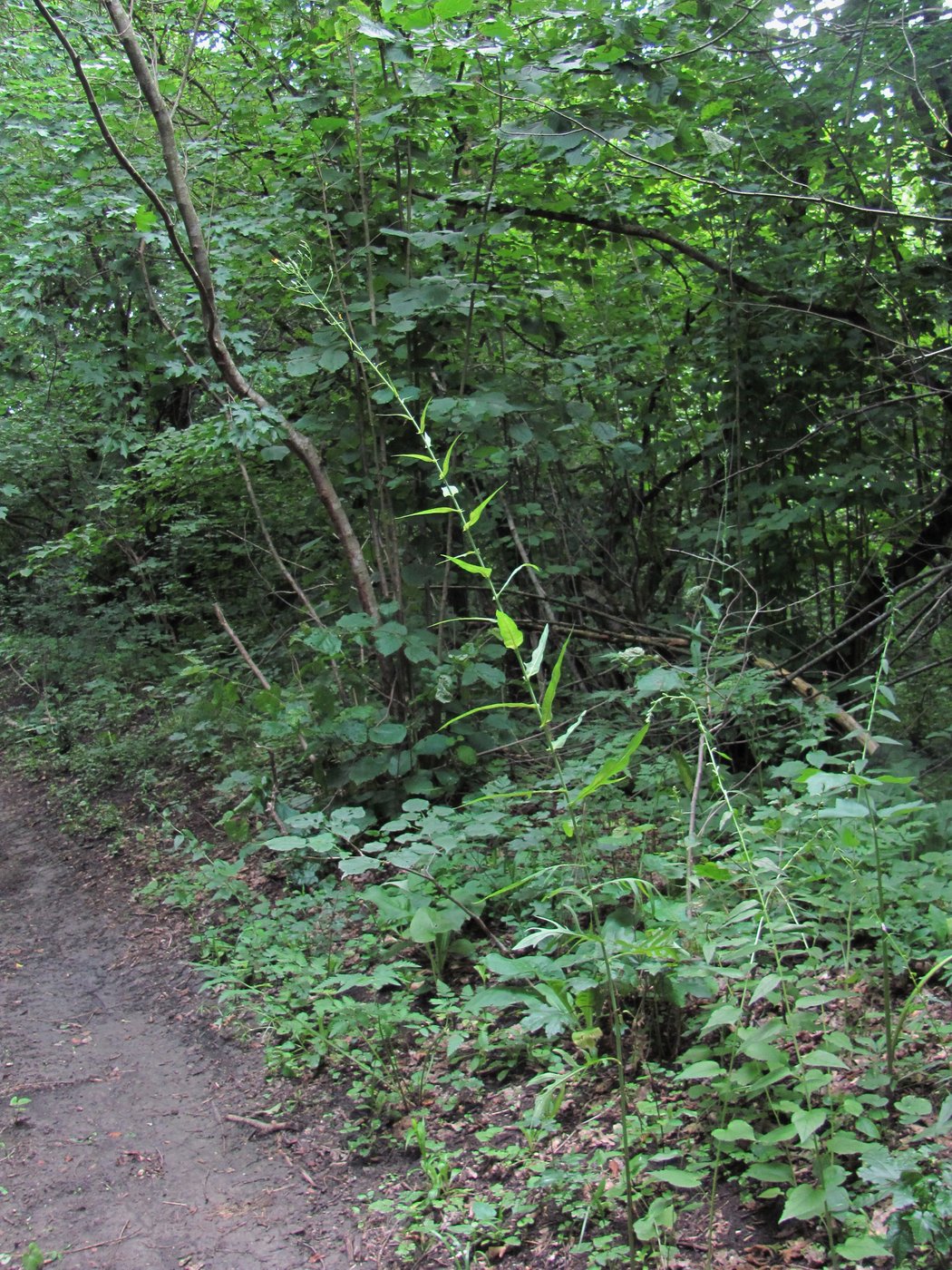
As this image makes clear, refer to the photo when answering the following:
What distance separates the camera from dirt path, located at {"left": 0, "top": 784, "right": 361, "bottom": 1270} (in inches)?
106

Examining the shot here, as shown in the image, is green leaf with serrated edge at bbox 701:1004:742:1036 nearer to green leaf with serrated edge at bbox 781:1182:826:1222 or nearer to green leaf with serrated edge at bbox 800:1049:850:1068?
green leaf with serrated edge at bbox 800:1049:850:1068

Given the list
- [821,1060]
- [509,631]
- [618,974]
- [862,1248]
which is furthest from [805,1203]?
[509,631]

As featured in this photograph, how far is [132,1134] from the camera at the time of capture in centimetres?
329

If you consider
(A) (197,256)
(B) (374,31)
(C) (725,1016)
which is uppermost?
(B) (374,31)

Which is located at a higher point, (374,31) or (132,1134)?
(374,31)

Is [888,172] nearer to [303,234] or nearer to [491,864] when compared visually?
[303,234]

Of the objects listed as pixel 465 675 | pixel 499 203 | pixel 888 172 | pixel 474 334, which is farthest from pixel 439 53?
pixel 465 675

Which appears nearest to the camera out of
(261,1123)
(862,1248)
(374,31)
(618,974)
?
(862,1248)

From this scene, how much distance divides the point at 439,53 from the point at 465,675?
2793mm

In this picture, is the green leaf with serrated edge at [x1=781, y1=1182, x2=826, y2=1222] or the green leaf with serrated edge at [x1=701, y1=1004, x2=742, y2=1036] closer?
the green leaf with serrated edge at [x1=781, y1=1182, x2=826, y2=1222]

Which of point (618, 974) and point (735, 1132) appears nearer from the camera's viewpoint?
point (735, 1132)

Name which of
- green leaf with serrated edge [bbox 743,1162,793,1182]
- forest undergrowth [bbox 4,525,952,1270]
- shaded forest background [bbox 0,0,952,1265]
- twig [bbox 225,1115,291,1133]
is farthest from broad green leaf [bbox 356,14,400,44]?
twig [bbox 225,1115,291,1133]

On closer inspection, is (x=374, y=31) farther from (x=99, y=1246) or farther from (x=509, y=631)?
(x=99, y=1246)

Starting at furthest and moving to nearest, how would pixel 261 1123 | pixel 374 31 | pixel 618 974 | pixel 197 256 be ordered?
pixel 197 256, pixel 374 31, pixel 261 1123, pixel 618 974
